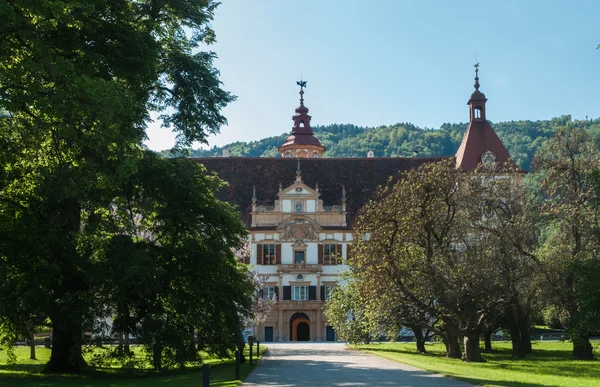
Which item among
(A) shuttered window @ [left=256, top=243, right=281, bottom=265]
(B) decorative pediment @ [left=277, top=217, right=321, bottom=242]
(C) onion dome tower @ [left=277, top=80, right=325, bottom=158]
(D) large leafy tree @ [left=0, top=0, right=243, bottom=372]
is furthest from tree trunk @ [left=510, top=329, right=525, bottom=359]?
(C) onion dome tower @ [left=277, top=80, right=325, bottom=158]

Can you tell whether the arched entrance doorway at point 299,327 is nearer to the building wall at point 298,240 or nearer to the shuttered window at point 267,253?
the building wall at point 298,240

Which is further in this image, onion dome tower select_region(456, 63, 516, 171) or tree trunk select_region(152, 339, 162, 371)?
onion dome tower select_region(456, 63, 516, 171)

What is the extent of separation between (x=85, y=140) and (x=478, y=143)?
2130 inches

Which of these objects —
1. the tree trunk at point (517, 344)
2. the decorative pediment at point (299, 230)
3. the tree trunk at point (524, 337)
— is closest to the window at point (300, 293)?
the decorative pediment at point (299, 230)

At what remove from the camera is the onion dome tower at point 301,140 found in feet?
275

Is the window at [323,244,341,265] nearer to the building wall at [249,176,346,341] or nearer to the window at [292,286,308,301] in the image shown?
the building wall at [249,176,346,341]

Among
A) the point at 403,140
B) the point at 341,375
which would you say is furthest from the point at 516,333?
the point at 403,140

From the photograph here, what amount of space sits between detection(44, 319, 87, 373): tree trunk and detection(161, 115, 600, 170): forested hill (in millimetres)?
107600

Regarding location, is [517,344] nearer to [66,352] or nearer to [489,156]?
[66,352]

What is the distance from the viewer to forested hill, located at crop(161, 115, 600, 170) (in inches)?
5640

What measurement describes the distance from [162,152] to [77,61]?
35.8 feet

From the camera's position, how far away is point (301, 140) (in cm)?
8400

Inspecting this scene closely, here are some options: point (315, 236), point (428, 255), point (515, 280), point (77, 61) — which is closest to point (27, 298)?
point (77, 61)

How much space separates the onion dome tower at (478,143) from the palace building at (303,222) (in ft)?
0.28
